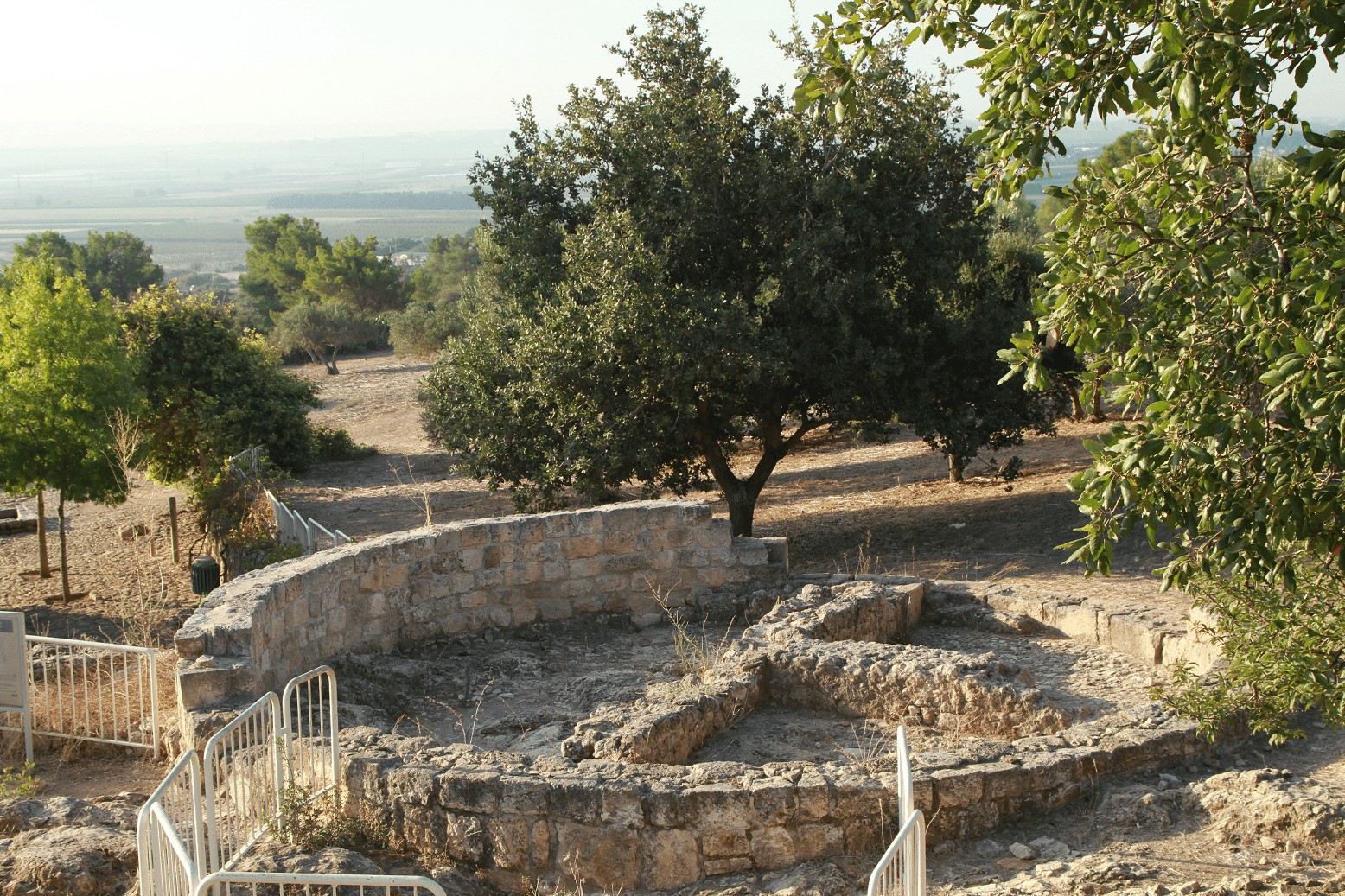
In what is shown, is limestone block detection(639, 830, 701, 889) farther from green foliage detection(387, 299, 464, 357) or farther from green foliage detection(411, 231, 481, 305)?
green foliage detection(411, 231, 481, 305)

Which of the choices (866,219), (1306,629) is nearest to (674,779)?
(1306,629)

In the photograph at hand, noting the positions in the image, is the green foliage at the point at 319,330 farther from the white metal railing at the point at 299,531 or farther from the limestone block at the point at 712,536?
the limestone block at the point at 712,536

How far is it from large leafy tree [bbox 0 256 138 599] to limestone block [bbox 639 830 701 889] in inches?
466

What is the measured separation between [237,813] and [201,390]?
17.0m

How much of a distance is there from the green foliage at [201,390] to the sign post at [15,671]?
11.0m

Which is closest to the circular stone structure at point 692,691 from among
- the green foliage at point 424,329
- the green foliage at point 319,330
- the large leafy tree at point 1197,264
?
the large leafy tree at point 1197,264

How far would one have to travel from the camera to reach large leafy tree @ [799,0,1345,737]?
13.7 feet

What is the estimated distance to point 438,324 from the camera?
126 ft

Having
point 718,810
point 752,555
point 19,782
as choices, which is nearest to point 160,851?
point 718,810

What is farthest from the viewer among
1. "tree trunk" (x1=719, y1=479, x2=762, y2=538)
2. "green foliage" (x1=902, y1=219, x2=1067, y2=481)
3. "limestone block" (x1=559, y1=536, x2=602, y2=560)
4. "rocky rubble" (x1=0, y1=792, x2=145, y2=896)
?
"tree trunk" (x1=719, y1=479, x2=762, y2=538)

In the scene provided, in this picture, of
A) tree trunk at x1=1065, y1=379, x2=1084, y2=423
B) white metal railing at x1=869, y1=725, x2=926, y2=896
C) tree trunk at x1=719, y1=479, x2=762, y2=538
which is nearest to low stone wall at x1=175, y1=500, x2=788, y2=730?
tree trunk at x1=719, y1=479, x2=762, y2=538

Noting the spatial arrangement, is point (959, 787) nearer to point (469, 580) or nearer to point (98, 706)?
point (469, 580)

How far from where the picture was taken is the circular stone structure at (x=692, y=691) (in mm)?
6273

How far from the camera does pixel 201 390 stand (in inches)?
848
